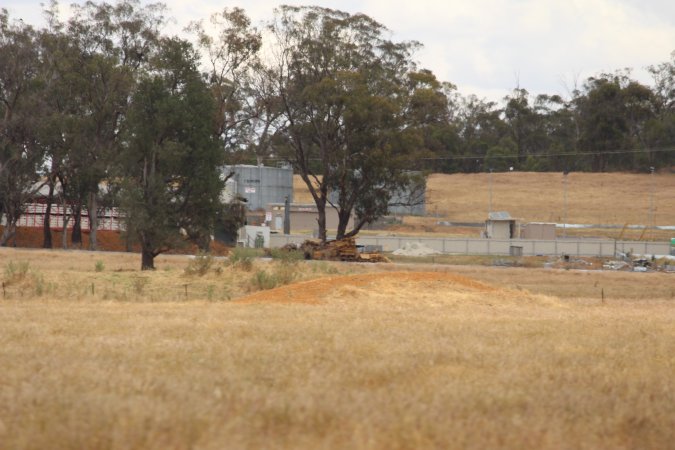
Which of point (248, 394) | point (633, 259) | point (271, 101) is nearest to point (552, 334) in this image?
point (248, 394)

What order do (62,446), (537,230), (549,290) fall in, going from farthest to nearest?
(537,230)
(549,290)
(62,446)

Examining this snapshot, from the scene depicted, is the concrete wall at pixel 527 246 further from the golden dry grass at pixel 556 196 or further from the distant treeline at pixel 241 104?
the golden dry grass at pixel 556 196

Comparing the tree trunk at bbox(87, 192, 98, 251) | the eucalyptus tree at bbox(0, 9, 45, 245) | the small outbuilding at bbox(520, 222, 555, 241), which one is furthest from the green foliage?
the small outbuilding at bbox(520, 222, 555, 241)

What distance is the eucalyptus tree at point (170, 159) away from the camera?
33281 mm

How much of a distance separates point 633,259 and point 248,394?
155 feet

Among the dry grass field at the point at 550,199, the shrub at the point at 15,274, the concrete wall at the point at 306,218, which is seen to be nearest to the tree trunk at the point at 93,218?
the concrete wall at the point at 306,218

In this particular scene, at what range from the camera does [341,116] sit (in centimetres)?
5700

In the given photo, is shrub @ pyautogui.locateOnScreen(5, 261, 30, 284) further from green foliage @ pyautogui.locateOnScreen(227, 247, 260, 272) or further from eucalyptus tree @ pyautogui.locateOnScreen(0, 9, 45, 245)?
eucalyptus tree @ pyautogui.locateOnScreen(0, 9, 45, 245)

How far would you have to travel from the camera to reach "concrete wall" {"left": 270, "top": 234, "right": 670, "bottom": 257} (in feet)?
186

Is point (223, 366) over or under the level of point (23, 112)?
under

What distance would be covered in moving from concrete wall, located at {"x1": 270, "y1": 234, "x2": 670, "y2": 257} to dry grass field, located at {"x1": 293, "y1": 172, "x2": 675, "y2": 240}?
52.6 feet

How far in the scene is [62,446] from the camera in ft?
20.0

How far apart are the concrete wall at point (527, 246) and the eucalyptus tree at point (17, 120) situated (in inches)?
658

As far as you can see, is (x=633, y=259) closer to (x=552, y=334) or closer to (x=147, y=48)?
(x=147, y=48)
